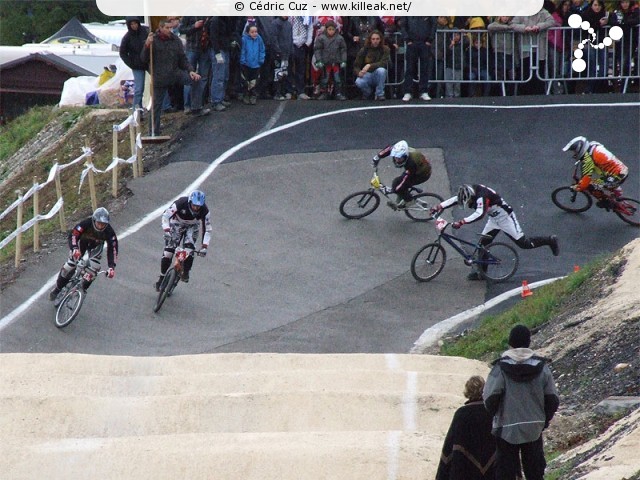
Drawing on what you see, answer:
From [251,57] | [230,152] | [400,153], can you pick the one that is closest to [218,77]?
[251,57]

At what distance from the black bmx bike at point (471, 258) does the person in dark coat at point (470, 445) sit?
30.6 feet

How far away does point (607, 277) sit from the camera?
1476 cm

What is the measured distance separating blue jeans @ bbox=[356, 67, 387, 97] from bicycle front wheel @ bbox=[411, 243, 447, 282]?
778 centimetres

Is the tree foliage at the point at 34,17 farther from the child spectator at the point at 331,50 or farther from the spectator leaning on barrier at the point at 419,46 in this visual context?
the spectator leaning on barrier at the point at 419,46

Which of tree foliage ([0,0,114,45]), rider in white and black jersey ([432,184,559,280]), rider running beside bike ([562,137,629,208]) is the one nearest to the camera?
rider in white and black jersey ([432,184,559,280])

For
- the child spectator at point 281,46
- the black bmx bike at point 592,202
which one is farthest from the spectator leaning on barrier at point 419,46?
the black bmx bike at point 592,202

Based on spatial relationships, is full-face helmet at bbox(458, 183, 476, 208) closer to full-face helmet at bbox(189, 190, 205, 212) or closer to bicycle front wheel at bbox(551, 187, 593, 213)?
bicycle front wheel at bbox(551, 187, 593, 213)

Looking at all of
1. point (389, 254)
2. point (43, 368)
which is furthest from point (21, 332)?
point (389, 254)

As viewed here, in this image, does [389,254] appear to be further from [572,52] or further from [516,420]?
[516,420]

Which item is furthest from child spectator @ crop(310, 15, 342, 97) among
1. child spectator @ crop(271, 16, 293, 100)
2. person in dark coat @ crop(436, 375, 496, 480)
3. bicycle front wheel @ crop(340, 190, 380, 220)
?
person in dark coat @ crop(436, 375, 496, 480)

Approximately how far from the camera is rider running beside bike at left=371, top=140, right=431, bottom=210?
18.3m

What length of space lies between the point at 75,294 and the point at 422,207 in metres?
6.48

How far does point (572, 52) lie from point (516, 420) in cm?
1764

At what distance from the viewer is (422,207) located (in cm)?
1912
